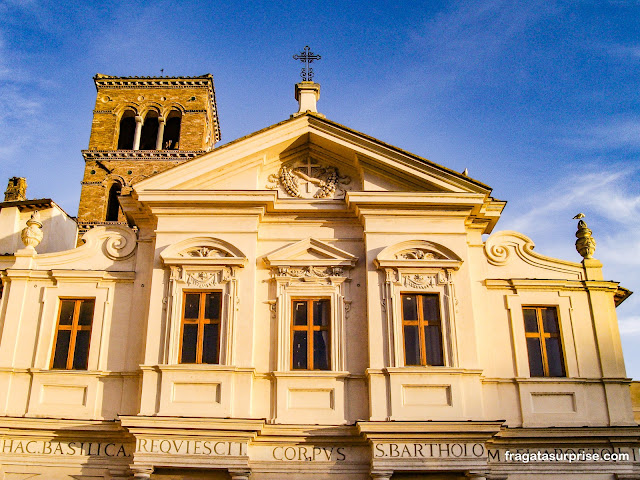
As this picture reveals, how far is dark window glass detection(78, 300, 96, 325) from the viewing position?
53.6 feet

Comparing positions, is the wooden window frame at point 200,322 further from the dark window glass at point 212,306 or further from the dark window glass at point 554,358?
the dark window glass at point 554,358

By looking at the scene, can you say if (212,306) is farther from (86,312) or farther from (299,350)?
(86,312)

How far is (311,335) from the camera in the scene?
15711 mm

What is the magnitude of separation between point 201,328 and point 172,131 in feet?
87.1

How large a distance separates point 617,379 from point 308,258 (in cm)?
709

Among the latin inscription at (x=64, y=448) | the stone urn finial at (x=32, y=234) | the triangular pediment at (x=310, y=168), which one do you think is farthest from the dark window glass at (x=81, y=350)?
the triangular pediment at (x=310, y=168)

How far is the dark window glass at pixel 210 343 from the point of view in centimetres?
1540

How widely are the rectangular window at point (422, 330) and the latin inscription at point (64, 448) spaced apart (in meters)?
6.14

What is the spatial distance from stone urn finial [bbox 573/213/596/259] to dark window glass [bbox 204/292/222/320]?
8.30 m

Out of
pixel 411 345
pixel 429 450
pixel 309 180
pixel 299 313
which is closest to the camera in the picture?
pixel 429 450

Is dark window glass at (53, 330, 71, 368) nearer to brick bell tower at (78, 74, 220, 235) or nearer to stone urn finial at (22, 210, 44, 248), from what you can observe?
stone urn finial at (22, 210, 44, 248)

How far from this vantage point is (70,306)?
16484mm

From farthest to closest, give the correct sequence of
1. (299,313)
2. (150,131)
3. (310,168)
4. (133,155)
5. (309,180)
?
(150,131), (133,155), (310,168), (309,180), (299,313)

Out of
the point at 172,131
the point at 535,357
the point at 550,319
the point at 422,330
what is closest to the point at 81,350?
the point at 422,330
